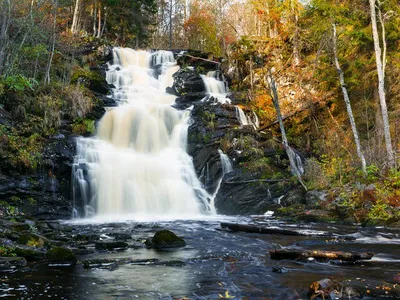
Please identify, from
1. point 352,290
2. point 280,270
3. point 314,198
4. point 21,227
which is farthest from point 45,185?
point 352,290

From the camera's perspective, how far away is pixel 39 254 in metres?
7.36

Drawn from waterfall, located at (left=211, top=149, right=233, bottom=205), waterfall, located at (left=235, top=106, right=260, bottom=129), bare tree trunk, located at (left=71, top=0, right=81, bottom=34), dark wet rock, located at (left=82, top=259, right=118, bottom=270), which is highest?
bare tree trunk, located at (left=71, top=0, right=81, bottom=34)

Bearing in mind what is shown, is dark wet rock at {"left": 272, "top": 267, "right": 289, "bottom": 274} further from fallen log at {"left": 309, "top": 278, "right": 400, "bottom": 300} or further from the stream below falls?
fallen log at {"left": 309, "top": 278, "right": 400, "bottom": 300}

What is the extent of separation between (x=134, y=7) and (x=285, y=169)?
2398cm

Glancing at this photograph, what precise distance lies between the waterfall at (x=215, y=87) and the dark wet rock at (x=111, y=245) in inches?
641

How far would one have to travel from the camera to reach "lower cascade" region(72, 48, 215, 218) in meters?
15.5

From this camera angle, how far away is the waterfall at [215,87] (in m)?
24.5

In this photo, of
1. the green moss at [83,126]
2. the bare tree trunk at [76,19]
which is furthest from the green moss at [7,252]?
the bare tree trunk at [76,19]

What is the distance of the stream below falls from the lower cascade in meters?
5.32

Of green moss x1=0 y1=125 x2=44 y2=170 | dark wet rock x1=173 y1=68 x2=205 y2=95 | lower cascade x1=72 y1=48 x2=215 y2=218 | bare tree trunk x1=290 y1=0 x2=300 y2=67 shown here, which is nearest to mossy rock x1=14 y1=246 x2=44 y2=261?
lower cascade x1=72 y1=48 x2=215 y2=218

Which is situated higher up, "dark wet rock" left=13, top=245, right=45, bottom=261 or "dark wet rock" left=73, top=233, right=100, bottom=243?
"dark wet rock" left=13, top=245, right=45, bottom=261

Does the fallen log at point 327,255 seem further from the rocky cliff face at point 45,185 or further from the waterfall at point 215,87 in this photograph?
the waterfall at point 215,87

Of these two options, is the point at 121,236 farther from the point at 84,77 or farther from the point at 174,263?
the point at 84,77

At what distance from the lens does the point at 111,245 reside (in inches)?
343
